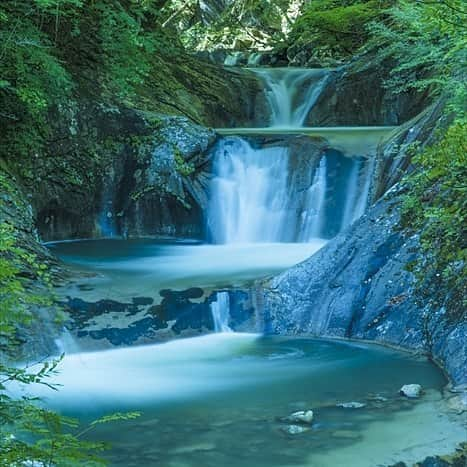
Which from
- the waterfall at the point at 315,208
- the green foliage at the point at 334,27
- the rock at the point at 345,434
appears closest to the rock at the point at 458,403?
the rock at the point at 345,434

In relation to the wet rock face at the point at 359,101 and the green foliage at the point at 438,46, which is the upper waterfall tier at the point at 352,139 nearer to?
the green foliage at the point at 438,46

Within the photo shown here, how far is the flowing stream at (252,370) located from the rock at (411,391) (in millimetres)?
60

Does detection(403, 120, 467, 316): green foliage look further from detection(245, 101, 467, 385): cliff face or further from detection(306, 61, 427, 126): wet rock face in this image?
detection(306, 61, 427, 126): wet rock face

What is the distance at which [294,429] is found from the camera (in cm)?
470

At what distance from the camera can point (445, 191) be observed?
6.91 m

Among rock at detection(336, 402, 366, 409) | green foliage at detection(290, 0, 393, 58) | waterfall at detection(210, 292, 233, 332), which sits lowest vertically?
rock at detection(336, 402, 366, 409)

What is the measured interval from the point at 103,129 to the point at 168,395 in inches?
297

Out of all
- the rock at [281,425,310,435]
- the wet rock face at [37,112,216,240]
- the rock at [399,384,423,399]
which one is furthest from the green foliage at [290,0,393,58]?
the rock at [281,425,310,435]

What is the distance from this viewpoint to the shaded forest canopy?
366 centimetres

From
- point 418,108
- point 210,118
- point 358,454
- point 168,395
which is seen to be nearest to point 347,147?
point 418,108

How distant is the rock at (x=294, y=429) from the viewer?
4660 mm

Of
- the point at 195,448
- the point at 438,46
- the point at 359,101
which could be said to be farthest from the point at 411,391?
the point at 359,101

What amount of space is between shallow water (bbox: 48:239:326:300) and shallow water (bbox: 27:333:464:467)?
112cm

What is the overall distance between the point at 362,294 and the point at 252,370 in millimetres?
1506
